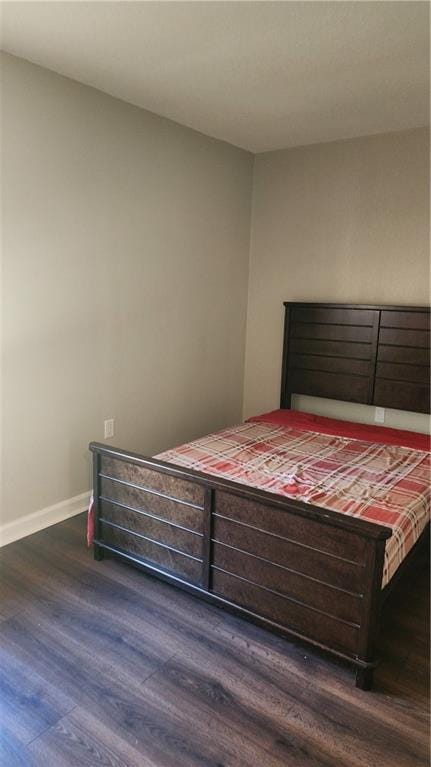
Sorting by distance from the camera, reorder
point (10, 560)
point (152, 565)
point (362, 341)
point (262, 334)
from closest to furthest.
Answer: point (152, 565) → point (10, 560) → point (362, 341) → point (262, 334)

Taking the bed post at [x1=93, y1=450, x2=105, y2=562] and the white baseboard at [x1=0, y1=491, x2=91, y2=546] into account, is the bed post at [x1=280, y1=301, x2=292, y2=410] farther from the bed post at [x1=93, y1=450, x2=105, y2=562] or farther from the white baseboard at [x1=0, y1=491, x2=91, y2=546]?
the bed post at [x1=93, y1=450, x2=105, y2=562]

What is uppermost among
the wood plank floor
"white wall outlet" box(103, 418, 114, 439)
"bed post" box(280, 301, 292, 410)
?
"bed post" box(280, 301, 292, 410)

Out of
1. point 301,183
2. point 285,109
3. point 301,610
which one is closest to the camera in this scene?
A: point 301,610

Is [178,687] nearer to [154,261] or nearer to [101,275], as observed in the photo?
[101,275]

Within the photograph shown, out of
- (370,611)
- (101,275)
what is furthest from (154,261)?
(370,611)

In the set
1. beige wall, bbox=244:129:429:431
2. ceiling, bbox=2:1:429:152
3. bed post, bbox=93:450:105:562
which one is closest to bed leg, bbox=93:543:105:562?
bed post, bbox=93:450:105:562

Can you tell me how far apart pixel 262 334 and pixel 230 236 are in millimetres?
822

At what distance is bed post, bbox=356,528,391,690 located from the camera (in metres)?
1.71

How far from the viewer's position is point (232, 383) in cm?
418

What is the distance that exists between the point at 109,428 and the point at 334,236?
6.91 ft

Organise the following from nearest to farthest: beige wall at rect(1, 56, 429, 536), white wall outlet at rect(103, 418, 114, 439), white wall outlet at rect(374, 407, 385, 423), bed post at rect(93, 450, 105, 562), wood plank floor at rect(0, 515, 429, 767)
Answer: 1. wood plank floor at rect(0, 515, 429, 767)
2. bed post at rect(93, 450, 105, 562)
3. beige wall at rect(1, 56, 429, 536)
4. white wall outlet at rect(103, 418, 114, 439)
5. white wall outlet at rect(374, 407, 385, 423)

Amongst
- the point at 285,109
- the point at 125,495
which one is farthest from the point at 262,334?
the point at 125,495

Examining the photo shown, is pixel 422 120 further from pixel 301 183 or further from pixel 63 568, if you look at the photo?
pixel 63 568

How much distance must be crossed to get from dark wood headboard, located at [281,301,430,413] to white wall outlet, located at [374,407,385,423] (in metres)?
0.12
